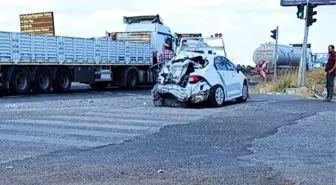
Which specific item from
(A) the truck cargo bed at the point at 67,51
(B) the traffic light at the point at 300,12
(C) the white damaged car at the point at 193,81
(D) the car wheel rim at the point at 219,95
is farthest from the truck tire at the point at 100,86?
(D) the car wheel rim at the point at 219,95

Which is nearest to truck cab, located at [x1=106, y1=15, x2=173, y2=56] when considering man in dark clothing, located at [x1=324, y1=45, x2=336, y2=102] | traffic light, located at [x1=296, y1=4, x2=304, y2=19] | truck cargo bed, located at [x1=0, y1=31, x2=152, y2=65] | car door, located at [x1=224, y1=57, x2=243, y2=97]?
truck cargo bed, located at [x1=0, y1=31, x2=152, y2=65]

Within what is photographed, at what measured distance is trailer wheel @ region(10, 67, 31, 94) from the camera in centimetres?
2321

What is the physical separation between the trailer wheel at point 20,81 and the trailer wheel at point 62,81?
6.25 ft

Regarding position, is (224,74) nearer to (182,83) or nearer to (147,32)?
(182,83)

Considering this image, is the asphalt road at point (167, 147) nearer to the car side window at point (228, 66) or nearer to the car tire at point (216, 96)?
the car tire at point (216, 96)

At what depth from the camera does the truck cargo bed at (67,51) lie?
2275 cm

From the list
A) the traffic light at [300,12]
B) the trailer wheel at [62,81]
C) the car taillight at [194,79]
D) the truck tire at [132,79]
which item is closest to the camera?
the car taillight at [194,79]

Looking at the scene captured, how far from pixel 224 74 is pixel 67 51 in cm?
1040

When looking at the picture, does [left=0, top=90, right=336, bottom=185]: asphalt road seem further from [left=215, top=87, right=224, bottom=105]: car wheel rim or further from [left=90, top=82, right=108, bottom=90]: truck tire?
[left=90, top=82, right=108, bottom=90]: truck tire

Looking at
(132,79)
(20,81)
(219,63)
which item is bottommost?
(132,79)

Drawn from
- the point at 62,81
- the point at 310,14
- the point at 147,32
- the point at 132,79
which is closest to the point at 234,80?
the point at 310,14

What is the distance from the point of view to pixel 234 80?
18.3 meters

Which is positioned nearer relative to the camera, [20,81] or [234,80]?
[234,80]

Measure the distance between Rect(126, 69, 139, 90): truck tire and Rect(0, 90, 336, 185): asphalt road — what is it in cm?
1560
